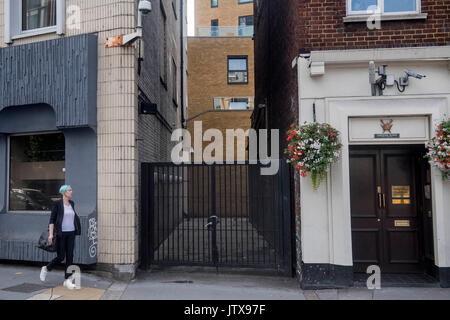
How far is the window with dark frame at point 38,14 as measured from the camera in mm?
8016

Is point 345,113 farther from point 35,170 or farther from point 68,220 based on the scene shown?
point 35,170

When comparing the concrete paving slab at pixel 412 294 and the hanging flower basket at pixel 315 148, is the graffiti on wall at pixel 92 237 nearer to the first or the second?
the hanging flower basket at pixel 315 148

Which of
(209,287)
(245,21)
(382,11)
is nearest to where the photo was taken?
(209,287)

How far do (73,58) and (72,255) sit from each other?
371 cm

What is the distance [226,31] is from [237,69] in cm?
395

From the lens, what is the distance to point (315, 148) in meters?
6.23

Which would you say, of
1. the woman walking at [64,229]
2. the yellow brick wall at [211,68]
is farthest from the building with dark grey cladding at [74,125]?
the yellow brick wall at [211,68]

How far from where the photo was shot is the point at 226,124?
2202cm

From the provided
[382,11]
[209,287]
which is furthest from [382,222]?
[382,11]

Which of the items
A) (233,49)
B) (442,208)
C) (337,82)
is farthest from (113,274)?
(233,49)

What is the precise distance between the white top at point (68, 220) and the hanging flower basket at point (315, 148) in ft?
12.9

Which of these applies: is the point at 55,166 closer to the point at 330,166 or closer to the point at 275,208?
the point at 275,208

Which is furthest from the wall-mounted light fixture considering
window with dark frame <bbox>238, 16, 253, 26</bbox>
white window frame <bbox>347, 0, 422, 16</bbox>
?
window with dark frame <bbox>238, 16, 253, 26</bbox>

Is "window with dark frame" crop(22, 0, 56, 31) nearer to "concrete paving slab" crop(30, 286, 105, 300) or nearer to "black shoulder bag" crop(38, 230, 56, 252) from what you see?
"black shoulder bag" crop(38, 230, 56, 252)
